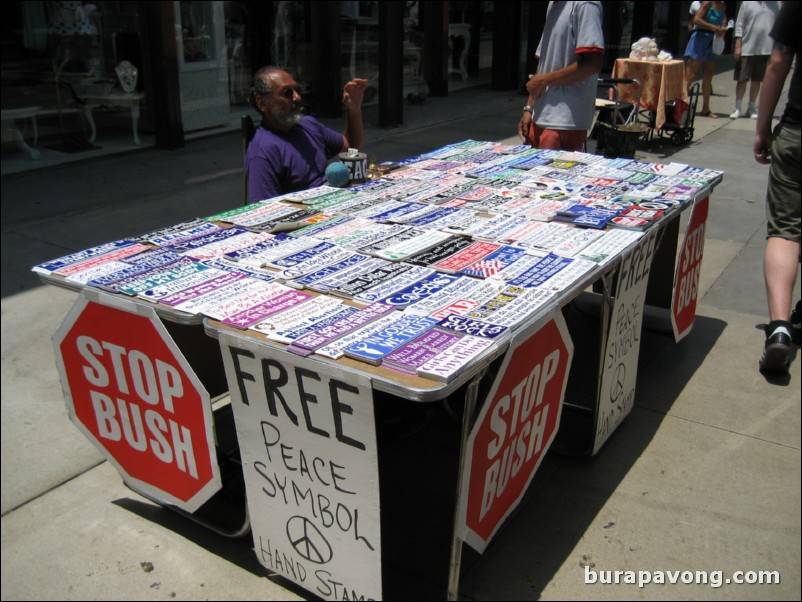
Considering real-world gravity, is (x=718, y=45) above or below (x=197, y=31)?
below

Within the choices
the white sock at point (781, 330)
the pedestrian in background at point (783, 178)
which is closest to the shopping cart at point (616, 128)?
the pedestrian in background at point (783, 178)

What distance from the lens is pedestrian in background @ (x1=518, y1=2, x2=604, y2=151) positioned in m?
4.39

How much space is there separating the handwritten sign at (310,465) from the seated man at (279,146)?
172cm

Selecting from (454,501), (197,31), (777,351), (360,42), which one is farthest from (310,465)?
(360,42)

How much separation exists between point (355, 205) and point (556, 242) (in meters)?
0.93

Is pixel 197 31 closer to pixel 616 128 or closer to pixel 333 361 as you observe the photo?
pixel 616 128

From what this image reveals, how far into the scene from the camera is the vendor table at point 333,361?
6.61 feet

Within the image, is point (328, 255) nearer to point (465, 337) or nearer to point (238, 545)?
point (465, 337)

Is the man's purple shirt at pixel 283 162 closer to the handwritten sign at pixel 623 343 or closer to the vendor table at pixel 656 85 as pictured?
the handwritten sign at pixel 623 343

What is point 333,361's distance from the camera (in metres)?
1.91

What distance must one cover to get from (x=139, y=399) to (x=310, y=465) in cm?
70

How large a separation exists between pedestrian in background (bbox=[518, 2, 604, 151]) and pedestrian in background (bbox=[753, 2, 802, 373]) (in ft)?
3.09

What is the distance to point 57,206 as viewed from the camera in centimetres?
639

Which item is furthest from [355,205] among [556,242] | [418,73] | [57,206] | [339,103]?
[418,73]
